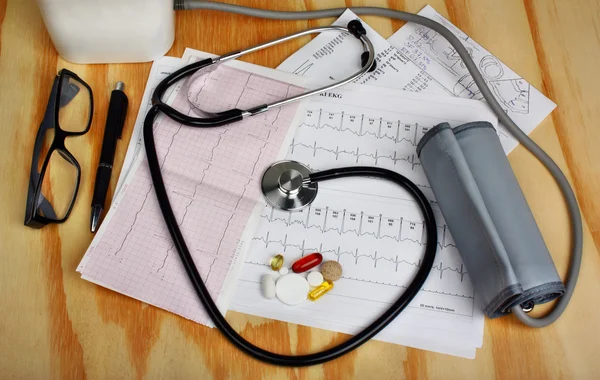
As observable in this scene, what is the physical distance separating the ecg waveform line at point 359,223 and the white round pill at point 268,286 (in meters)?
0.08

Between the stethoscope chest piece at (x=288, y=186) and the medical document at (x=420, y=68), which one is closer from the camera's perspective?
A: the stethoscope chest piece at (x=288, y=186)

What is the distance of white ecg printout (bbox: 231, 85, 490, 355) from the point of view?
0.76 m

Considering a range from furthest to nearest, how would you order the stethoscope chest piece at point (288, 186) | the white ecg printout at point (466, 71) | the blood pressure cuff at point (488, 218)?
1. the white ecg printout at point (466, 71)
2. the stethoscope chest piece at point (288, 186)
3. the blood pressure cuff at point (488, 218)

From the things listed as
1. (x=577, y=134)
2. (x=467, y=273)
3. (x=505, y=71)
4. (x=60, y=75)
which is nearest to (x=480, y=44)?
(x=505, y=71)

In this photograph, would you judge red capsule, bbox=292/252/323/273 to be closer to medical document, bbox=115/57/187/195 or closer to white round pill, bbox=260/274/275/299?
white round pill, bbox=260/274/275/299


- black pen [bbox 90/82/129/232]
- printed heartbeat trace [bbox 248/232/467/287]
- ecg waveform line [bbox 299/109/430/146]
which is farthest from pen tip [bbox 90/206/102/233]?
ecg waveform line [bbox 299/109/430/146]

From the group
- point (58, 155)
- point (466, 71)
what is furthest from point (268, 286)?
point (466, 71)

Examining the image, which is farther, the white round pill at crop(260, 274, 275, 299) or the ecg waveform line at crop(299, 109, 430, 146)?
the ecg waveform line at crop(299, 109, 430, 146)

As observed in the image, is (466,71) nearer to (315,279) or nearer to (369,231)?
(369,231)

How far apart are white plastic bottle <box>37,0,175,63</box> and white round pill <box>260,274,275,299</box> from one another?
0.39 meters

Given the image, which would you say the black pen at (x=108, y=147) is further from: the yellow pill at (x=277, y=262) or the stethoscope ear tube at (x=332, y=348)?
the yellow pill at (x=277, y=262)

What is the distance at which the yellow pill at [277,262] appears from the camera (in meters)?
0.78

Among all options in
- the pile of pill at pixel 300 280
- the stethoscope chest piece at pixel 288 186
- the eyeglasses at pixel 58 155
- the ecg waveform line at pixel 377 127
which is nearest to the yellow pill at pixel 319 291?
the pile of pill at pixel 300 280

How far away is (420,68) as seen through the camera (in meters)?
0.94
